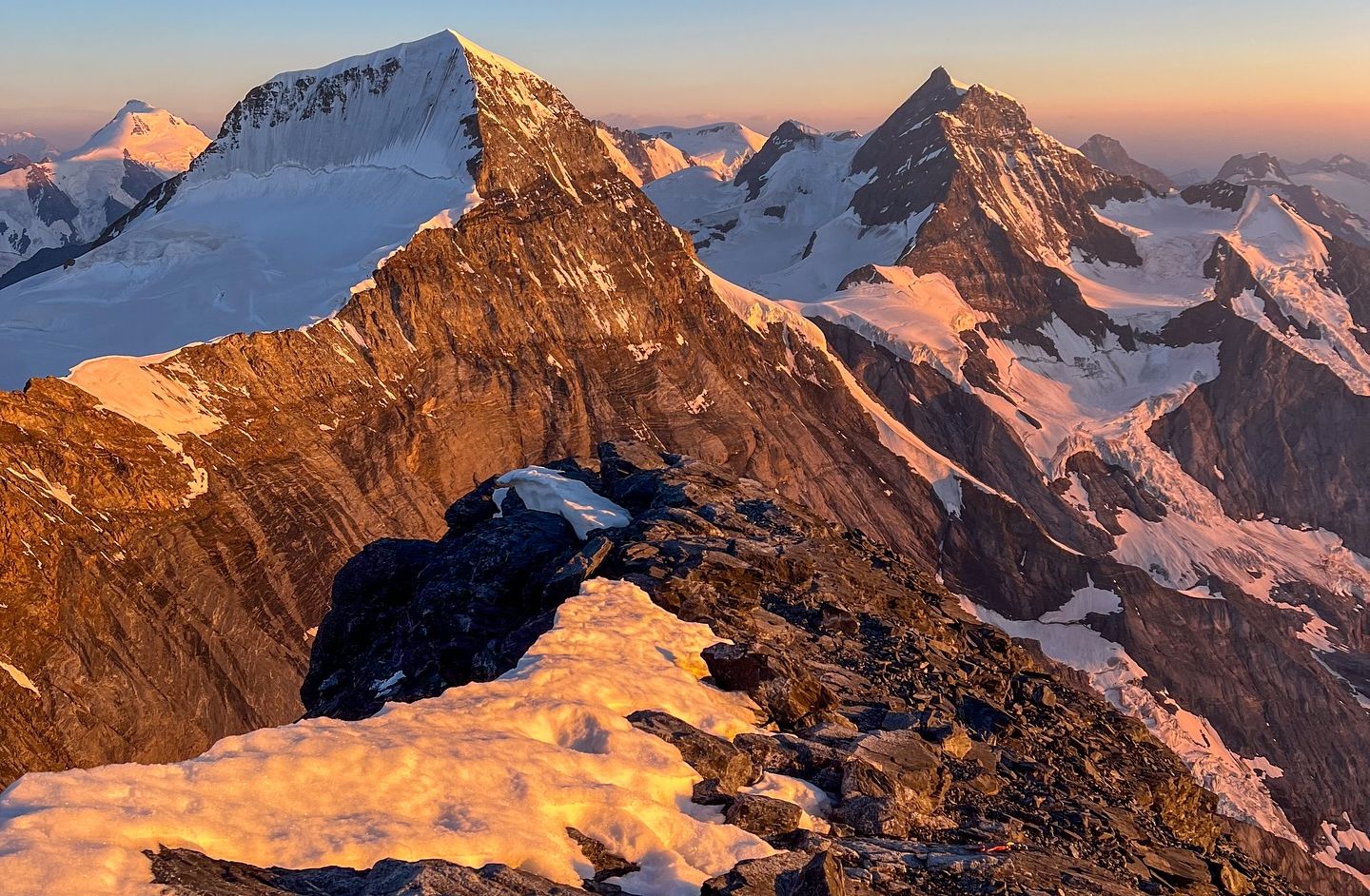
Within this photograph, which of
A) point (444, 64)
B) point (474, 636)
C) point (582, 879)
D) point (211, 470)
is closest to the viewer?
point (582, 879)

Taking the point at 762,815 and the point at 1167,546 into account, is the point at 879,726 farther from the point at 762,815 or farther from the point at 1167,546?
the point at 1167,546

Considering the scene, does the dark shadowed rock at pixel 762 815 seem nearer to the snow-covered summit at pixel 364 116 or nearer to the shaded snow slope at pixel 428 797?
the shaded snow slope at pixel 428 797

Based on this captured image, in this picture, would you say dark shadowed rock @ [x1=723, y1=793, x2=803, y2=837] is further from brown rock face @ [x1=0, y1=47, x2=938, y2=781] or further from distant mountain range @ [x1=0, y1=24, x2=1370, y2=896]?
brown rock face @ [x1=0, y1=47, x2=938, y2=781]

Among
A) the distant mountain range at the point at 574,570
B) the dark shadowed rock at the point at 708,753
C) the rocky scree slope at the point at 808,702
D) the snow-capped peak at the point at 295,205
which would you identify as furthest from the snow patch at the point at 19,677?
the dark shadowed rock at the point at 708,753

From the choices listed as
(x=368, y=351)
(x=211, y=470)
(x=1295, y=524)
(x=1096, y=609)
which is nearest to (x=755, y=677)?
(x=211, y=470)

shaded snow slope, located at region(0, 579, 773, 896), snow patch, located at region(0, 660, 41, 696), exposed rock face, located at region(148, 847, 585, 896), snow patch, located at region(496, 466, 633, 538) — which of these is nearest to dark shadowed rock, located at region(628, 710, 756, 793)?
shaded snow slope, located at region(0, 579, 773, 896)

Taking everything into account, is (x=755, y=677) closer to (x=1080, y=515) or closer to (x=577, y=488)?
(x=577, y=488)

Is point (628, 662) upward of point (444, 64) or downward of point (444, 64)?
downward
